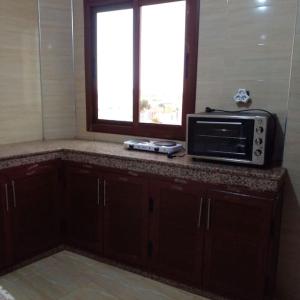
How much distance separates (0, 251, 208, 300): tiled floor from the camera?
7.22ft

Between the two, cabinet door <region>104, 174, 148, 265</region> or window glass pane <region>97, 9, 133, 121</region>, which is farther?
window glass pane <region>97, 9, 133, 121</region>

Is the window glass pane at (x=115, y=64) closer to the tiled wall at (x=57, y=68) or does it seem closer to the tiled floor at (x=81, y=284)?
the tiled wall at (x=57, y=68)

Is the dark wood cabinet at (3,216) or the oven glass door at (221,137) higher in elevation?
the oven glass door at (221,137)

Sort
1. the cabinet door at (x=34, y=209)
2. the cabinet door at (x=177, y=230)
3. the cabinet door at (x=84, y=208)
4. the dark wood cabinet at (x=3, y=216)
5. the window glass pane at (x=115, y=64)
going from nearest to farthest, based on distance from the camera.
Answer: the cabinet door at (x=177, y=230) → the dark wood cabinet at (x=3, y=216) → the cabinet door at (x=34, y=209) → the cabinet door at (x=84, y=208) → the window glass pane at (x=115, y=64)

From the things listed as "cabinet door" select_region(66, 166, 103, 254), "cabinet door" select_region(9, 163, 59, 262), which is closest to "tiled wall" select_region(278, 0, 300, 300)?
"cabinet door" select_region(66, 166, 103, 254)

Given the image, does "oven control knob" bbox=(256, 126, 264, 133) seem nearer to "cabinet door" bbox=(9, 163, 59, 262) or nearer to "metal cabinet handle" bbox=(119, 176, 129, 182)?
"metal cabinet handle" bbox=(119, 176, 129, 182)

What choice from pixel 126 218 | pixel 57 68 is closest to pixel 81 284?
pixel 126 218

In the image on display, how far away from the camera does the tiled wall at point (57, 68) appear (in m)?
3.03

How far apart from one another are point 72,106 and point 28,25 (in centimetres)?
84

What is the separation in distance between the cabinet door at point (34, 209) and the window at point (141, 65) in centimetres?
80

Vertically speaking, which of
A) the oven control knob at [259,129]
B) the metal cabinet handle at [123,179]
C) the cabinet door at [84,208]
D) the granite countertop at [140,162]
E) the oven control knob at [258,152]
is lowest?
the cabinet door at [84,208]

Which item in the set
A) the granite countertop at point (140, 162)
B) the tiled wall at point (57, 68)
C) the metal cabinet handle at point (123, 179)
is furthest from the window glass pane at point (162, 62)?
the tiled wall at point (57, 68)

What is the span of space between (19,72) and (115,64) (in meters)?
0.87

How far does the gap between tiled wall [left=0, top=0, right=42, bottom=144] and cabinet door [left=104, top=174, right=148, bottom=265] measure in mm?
1069
